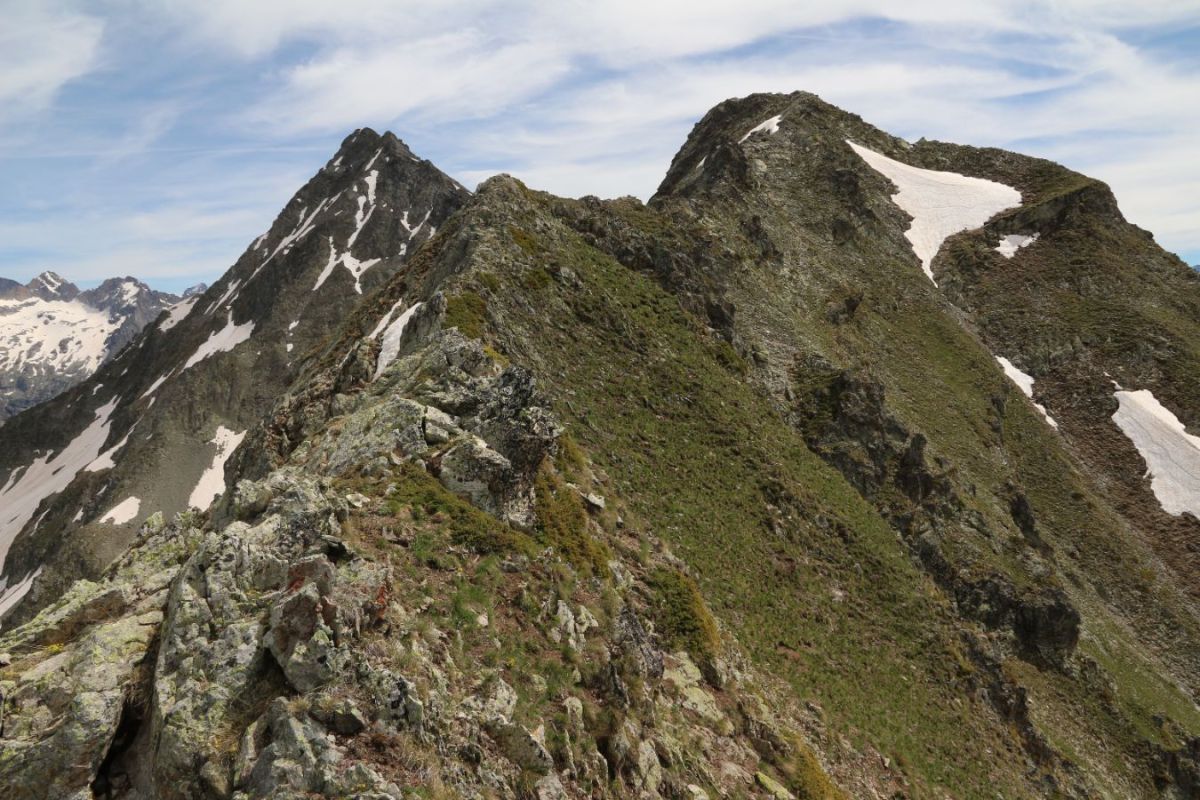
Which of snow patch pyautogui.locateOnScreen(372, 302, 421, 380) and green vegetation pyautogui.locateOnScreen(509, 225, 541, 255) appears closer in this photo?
snow patch pyautogui.locateOnScreen(372, 302, 421, 380)

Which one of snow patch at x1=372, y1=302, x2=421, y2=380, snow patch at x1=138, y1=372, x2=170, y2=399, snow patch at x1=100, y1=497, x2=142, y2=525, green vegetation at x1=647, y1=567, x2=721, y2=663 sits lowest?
snow patch at x1=100, y1=497, x2=142, y2=525

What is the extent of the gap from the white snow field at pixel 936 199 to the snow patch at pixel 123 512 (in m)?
112

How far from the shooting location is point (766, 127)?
95062 millimetres

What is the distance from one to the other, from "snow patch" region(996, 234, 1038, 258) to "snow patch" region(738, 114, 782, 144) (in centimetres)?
3281

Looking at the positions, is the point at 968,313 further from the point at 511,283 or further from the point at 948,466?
the point at 511,283

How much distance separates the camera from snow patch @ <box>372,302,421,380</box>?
34531 millimetres

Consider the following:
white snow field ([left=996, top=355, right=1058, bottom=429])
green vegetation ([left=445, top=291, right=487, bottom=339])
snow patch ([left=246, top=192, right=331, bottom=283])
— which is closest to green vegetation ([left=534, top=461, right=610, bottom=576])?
green vegetation ([left=445, top=291, right=487, bottom=339])

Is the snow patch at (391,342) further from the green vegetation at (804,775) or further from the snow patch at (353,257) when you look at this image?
the snow patch at (353,257)

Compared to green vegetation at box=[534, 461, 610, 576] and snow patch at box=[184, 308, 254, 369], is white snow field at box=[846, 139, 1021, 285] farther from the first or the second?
snow patch at box=[184, 308, 254, 369]

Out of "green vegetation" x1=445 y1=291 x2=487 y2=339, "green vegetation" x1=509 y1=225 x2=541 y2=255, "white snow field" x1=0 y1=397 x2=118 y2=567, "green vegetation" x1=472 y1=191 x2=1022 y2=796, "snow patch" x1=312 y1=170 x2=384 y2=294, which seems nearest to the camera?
"green vegetation" x1=472 y1=191 x2=1022 y2=796

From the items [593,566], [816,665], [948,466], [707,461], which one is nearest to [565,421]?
[707,461]

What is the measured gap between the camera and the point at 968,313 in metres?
85.9

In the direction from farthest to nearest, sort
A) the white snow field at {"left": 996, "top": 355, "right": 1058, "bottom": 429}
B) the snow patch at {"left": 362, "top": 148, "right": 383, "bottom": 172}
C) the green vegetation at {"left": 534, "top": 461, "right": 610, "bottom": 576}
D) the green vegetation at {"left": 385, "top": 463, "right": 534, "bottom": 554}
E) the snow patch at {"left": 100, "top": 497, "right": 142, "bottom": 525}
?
the snow patch at {"left": 362, "top": 148, "right": 383, "bottom": 172}
the snow patch at {"left": 100, "top": 497, "right": 142, "bottom": 525}
the white snow field at {"left": 996, "top": 355, "right": 1058, "bottom": 429}
the green vegetation at {"left": 534, "top": 461, "right": 610, "bottom": 576}
the green vegetation at {"left": 385, "top": 463, "right": 534, "bottom": 554}

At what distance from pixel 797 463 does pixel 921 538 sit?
998cm
